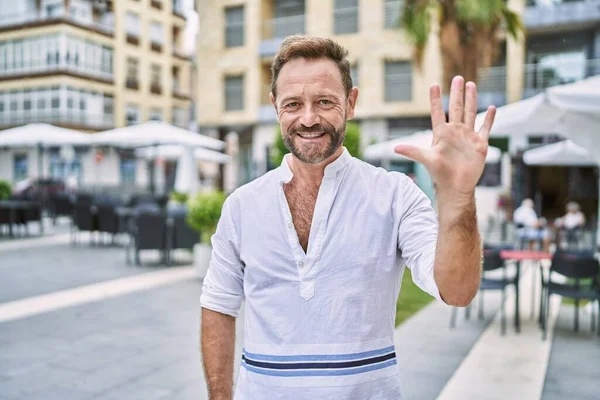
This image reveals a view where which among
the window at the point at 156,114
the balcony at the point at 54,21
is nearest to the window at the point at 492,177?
the window at the point at 156,114

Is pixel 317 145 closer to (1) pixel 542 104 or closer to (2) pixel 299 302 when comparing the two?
(2) pixel 299 302

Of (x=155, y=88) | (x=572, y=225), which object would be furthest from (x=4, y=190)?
(x=572, y=225)

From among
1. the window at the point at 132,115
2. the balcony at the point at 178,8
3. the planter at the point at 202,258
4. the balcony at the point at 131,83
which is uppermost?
the balcony at the point at 178,8

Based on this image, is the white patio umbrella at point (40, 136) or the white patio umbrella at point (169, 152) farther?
the white patio umbrella at point (169, 152)

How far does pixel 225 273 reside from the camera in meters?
1.69

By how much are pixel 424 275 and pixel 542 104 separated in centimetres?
576

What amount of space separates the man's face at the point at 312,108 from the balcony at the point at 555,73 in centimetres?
1933

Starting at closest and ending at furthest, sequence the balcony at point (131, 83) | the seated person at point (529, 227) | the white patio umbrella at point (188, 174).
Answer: the balcony at point (131, 83), the seated person at point (529, 227), the white patio umbrella at point (188, 174)

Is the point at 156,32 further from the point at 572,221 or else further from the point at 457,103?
the point at 572,221

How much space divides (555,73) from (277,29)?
1104 centimetres

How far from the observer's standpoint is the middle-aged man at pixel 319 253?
4.79 ft

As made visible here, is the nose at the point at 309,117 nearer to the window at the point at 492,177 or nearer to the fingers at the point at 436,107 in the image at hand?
the fingers at the point at 436,107

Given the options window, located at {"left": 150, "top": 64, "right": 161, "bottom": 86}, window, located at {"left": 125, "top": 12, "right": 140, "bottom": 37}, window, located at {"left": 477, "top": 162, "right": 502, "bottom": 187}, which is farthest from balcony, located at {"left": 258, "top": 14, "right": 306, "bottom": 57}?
window, located at {"left": 125, "top": 12, "right": 140, "bottom": 37}

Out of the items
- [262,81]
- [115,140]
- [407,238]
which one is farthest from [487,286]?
[262,81]
